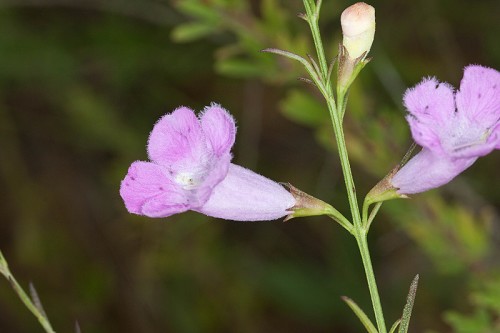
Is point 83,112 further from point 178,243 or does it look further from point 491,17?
point 491,17

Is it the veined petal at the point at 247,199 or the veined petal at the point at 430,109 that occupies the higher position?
the veined petal at the point at 430,109

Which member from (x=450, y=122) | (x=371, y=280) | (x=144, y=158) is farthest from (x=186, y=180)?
(x=144, y=158)

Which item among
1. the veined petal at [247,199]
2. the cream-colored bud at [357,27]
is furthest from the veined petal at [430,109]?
the veined petal at [247,199]

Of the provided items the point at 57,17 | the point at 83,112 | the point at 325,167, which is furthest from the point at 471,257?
the point at 57,17

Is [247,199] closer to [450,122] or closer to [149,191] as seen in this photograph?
[149,191]

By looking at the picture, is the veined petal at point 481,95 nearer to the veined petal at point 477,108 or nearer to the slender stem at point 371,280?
the veined petal at point 477,108

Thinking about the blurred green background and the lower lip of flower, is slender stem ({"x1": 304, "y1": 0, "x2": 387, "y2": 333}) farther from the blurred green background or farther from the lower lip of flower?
the blurred green background

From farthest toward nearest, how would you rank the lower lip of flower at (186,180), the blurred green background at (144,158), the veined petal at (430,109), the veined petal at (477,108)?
the blurred green background at (144,158), the lower lip of flower at (186,180), the veined petal at (477,108), the veined petal at (430,109)

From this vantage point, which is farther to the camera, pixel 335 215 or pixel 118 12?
pixel 118 12
